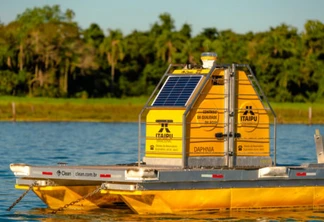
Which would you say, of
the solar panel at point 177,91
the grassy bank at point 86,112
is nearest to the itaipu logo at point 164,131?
the solar panel at point 177,91

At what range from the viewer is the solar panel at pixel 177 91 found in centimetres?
2038

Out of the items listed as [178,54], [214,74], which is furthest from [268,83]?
[214,74]

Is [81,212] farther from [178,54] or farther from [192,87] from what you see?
[178,54]

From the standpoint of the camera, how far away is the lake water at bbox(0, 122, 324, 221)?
769 inches

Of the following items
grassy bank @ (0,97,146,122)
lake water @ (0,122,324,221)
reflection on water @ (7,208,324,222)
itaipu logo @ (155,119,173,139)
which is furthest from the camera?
grassy bank @ (0,97,146,122)

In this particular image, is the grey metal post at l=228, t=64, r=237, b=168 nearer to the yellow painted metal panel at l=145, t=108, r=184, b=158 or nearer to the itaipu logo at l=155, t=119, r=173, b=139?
the yellow painted metal panel at l=145, t=108, r=184, b=158

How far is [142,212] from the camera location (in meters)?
19.2

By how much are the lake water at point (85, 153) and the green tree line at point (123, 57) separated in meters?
18.3

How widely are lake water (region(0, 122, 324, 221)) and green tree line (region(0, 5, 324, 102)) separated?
1831 cm

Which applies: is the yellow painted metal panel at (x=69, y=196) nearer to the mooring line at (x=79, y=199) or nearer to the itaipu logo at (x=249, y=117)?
the mooring line at (x=79, y=199)

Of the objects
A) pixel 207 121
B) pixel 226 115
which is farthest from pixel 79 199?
pixel 226 115

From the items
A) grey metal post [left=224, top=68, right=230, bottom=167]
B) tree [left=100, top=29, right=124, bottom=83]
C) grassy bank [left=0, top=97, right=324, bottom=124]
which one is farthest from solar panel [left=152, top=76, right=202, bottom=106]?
tree [left=100, top=29, right=124, bottom=83]

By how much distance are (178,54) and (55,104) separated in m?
19.2

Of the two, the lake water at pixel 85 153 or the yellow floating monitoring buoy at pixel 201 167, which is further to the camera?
the lake water at pixel 85 153
